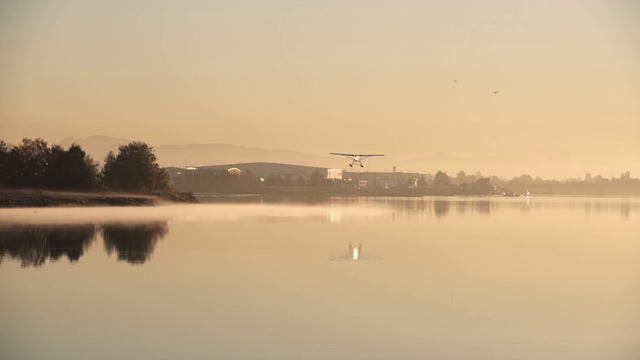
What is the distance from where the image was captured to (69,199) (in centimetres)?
11131

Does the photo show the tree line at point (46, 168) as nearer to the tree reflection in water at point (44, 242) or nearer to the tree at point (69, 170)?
the tree at point (69, 170)

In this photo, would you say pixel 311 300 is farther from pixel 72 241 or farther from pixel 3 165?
pixel 3 165

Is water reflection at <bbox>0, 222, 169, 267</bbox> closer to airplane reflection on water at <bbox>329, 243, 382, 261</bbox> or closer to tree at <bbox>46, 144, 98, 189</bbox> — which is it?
airplane reflection on water at <bbox>329, 243, 382, 261</bbox>

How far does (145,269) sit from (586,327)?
20882 millimetres

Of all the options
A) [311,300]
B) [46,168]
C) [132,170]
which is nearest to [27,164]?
[46,168]

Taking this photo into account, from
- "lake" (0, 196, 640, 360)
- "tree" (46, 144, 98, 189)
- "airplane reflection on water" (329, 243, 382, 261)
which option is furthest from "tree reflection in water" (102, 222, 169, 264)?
"tree" (46, 144, 98, 189)

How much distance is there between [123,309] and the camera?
27.1 meters

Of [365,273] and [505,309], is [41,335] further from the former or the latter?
[365,273]

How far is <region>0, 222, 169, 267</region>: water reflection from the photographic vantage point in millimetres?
43094

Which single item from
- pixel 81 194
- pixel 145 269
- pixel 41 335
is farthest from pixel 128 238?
pixel 81 194

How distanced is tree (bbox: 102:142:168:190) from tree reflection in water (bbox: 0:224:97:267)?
71.8 m

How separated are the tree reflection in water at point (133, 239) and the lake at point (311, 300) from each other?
0.20 m

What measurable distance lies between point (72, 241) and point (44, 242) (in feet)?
7.05

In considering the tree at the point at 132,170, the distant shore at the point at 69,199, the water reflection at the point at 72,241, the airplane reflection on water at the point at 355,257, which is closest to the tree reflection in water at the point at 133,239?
the water reflection at the point at 72,241
